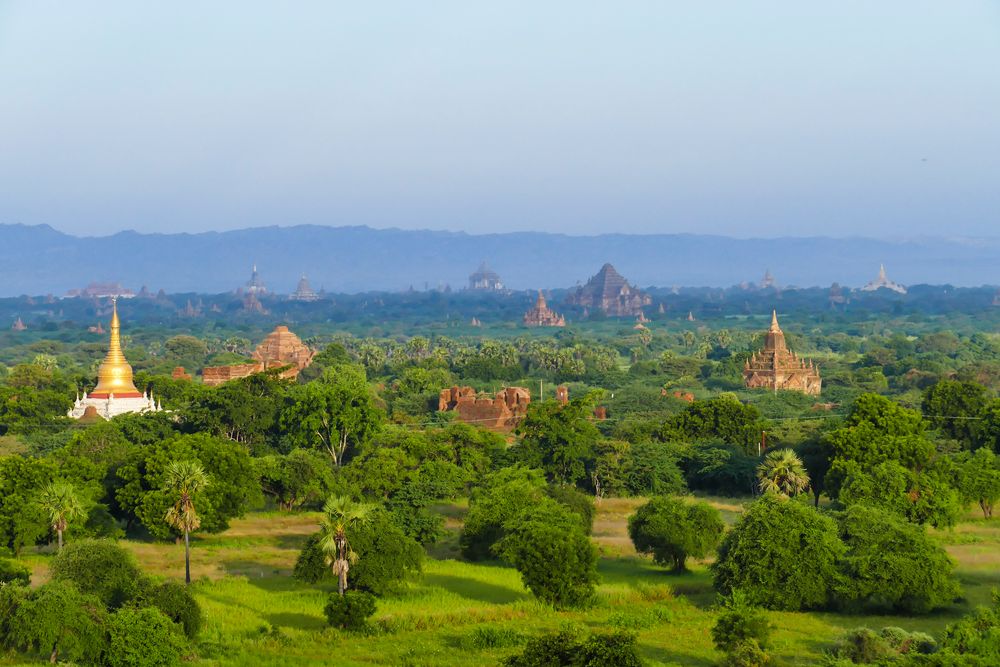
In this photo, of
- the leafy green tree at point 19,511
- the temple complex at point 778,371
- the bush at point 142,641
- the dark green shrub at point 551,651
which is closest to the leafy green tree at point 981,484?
the dark green shrub at point 551,651

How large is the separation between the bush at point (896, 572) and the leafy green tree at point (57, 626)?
59.0ft

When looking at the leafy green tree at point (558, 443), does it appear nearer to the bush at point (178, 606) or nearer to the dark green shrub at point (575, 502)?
the dark green shrub at point (575, 502)

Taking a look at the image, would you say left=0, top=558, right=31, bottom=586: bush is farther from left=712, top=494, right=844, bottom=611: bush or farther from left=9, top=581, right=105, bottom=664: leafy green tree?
A: left=712, top=494, right=844, bottom=611: bush

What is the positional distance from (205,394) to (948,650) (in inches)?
1744

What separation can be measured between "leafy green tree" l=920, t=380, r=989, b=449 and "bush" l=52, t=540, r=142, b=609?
38.6 m

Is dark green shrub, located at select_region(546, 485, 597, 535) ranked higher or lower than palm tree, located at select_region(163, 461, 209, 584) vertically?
lower

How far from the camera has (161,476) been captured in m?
47.7

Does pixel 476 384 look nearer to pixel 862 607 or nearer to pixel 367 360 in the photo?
pixel 367 360

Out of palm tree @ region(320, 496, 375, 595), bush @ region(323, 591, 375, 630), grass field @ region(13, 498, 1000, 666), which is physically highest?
palm tree @ region(320, 496, 375, 595)

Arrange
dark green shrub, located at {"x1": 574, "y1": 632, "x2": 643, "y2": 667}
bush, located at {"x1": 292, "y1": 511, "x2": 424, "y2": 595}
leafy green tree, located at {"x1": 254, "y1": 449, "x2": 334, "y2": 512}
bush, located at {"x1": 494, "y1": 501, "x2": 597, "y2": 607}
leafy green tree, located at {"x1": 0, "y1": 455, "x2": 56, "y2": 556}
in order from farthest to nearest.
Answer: leafy green tree, located at {"x1": 254, "y1": 449, "x2": 334, "y2": 512}
leafy green tree, located at {"x1": 0, "y1": 455, "x2": 56, "y2": 556}
bush, located at {"x1": 292, "y1": 511, "x2": 424, "y2": 595}
bush, located at {"x1": 494, "y1": 501, "x2": 597, "y2": 607}
dark green shrub, located at {"x1": 574, "y1": 632, "x2": 643, "y2": 667}

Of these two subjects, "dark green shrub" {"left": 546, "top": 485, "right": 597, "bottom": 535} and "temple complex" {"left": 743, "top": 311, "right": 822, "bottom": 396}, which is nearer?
"dark green shrub" {"left": 546, "top": 485, "right": 597, "bottom": 535}

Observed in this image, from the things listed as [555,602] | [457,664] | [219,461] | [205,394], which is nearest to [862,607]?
[555,602]

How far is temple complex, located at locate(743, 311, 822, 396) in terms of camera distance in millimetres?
98938

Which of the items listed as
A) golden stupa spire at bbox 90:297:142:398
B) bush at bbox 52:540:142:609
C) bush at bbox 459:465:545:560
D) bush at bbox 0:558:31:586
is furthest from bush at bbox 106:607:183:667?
golden stupa spire at bbox 90:297:142:398
